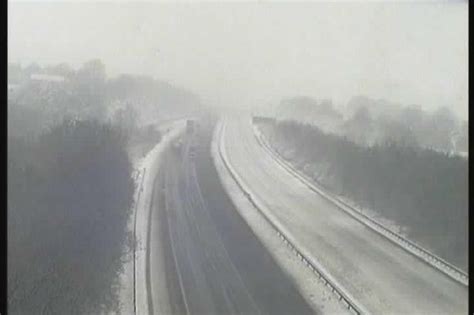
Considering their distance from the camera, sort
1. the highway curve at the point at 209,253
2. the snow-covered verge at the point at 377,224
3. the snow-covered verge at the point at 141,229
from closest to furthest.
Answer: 1. the snow-covered verge at the point at 141,229
2. the highway curve at the point at 209,253
3. the snow-covered verge at the point at 377,224

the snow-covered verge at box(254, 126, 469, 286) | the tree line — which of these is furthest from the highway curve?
the tree line

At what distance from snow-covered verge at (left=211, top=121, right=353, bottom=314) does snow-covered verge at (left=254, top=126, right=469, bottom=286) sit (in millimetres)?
483

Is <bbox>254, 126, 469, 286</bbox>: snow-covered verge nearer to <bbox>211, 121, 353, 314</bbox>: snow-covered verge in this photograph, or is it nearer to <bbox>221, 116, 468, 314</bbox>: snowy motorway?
<bbox>221, 116, 468, 314</bbox>: snowy motorway

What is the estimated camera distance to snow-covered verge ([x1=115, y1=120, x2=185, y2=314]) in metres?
3.88

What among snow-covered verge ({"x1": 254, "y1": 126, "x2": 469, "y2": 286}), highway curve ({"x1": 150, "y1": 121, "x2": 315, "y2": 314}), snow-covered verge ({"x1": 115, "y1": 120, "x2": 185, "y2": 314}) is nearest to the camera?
snow-covered verge ({"x1": 115, "y1": 120, "x2": 185, "y2": 314})

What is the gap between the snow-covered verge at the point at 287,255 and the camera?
3982 millimetres

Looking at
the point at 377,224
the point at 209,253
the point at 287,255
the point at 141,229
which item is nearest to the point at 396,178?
the point at 377,224

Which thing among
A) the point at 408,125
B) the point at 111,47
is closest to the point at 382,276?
the point at 408,125

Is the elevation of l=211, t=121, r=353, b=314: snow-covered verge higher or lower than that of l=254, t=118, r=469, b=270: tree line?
lower

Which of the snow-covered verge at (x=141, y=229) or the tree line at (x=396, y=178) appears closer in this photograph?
the snow-covered verge at (x=141, y=229)

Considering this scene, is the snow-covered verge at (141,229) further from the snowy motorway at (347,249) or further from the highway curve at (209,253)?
the snowy motorway at (347,249)

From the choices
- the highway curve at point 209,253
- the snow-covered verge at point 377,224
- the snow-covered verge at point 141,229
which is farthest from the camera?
the snow-covered verge at point 377,224

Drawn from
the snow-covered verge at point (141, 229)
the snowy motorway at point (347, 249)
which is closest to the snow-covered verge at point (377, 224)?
the snowy motorway at point (347, 249)

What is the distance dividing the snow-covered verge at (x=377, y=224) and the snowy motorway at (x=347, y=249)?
0.05 metres
